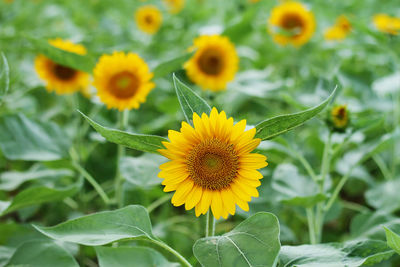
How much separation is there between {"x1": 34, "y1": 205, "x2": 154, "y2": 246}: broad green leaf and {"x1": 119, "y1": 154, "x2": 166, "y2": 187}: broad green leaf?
0.66 ft

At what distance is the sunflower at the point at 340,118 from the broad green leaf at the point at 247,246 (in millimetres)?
368

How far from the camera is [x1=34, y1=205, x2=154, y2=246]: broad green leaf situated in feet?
2.19

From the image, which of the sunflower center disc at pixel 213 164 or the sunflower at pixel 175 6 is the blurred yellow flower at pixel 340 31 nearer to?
the sunflower at pixel 175 6

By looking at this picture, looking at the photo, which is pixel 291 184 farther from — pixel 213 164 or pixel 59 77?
pixel 59 77

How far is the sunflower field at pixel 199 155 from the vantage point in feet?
2.18

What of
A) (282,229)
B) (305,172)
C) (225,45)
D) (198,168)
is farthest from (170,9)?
(198,168)

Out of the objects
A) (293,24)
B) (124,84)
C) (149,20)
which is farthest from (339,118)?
(149,20)

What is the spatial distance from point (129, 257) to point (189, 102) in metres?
0.29

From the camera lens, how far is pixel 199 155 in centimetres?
68

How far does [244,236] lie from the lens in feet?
2.13

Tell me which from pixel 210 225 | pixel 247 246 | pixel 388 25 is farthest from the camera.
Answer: pixel 388 25

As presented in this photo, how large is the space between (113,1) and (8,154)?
6.28 ft

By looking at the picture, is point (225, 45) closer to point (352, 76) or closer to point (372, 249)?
point (352, 76)

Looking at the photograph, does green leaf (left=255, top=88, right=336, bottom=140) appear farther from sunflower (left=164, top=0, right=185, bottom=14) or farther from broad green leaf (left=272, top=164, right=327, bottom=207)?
sunflower (left=164, top=0, right=185, bottom=14)
